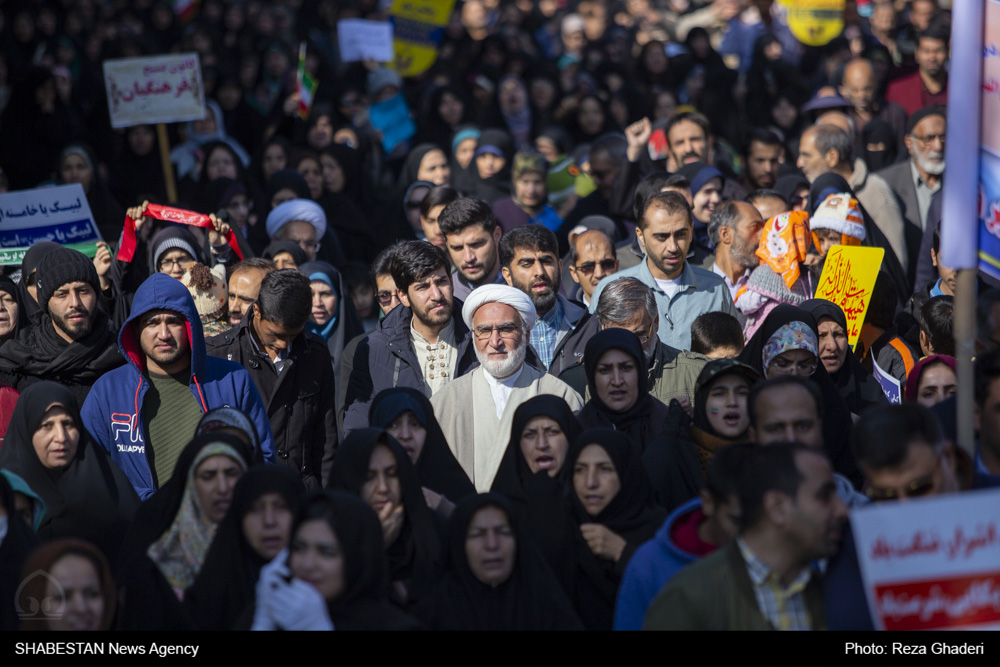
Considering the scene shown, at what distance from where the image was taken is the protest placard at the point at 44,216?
25.0ft

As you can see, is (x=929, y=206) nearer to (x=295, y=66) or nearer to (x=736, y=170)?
(x=736, y=170)

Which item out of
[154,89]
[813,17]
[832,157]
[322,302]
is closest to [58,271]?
[322,302]

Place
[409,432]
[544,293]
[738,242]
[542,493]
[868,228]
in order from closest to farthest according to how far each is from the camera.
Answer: [542,493]
[409,432]
[544,293]
[738,242]
[868,228]

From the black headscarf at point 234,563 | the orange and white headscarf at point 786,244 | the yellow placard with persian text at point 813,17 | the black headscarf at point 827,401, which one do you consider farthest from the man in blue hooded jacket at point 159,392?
the yellow placard with persian text at point 813,17

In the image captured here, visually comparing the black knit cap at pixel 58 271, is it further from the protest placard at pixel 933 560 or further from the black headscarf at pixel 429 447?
the protest placard at pixel 933 560

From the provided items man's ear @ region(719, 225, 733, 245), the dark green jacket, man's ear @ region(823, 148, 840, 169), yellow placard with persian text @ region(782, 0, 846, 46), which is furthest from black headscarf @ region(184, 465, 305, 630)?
yellow placard with persian text @ region(782, 0, 846, 46)

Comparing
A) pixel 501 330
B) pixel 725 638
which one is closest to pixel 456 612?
pixel 725 638

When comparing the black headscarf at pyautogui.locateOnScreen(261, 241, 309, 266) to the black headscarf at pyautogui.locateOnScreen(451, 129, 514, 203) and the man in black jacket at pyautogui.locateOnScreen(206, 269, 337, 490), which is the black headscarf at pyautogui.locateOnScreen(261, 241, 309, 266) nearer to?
the man in black jacket at pyautogui.locateOnScreen(206, 269, 337, 490)

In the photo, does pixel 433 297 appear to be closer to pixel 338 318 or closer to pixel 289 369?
pixel 289 369

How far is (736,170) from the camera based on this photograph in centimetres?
1085

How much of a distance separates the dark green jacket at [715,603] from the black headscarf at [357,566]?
2.74 feet

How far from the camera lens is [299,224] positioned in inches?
327

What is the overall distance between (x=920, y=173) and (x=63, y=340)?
5.98 metres

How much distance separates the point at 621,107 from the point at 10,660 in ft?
31.6
